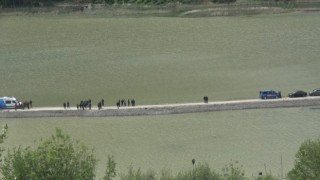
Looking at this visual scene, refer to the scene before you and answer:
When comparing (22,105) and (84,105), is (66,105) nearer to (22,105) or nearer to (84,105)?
(84,105)

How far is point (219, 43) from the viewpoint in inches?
1442

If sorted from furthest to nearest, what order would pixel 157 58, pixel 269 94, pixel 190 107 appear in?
1. pixel 157 58
2. pixel 269 94
3. pixel 190 107

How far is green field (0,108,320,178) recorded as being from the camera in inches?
782

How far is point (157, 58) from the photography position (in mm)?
34344

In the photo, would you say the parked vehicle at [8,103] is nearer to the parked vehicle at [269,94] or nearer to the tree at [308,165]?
the parked vehicle at [269,94]

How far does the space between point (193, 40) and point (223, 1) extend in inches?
480

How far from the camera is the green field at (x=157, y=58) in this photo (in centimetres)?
2880

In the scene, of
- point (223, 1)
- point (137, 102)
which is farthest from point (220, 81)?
point (223, 1)

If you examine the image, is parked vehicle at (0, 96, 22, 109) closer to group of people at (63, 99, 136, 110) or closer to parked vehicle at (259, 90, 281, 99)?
group of people at (63, 99, 136, 110)

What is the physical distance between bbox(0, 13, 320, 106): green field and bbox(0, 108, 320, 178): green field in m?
2.67

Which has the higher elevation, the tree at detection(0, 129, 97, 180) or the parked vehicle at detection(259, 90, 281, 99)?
the parked vehicle at detection(259, 90, 281, 99)

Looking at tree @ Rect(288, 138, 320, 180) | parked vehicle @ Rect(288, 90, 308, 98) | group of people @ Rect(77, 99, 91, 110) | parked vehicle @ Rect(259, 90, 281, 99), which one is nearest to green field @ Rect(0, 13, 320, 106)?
parked vehicle @ Rect(259, 90, 281, 99)

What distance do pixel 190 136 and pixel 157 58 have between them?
40.9 feet

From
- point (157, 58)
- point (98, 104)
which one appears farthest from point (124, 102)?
point (157, 58)
